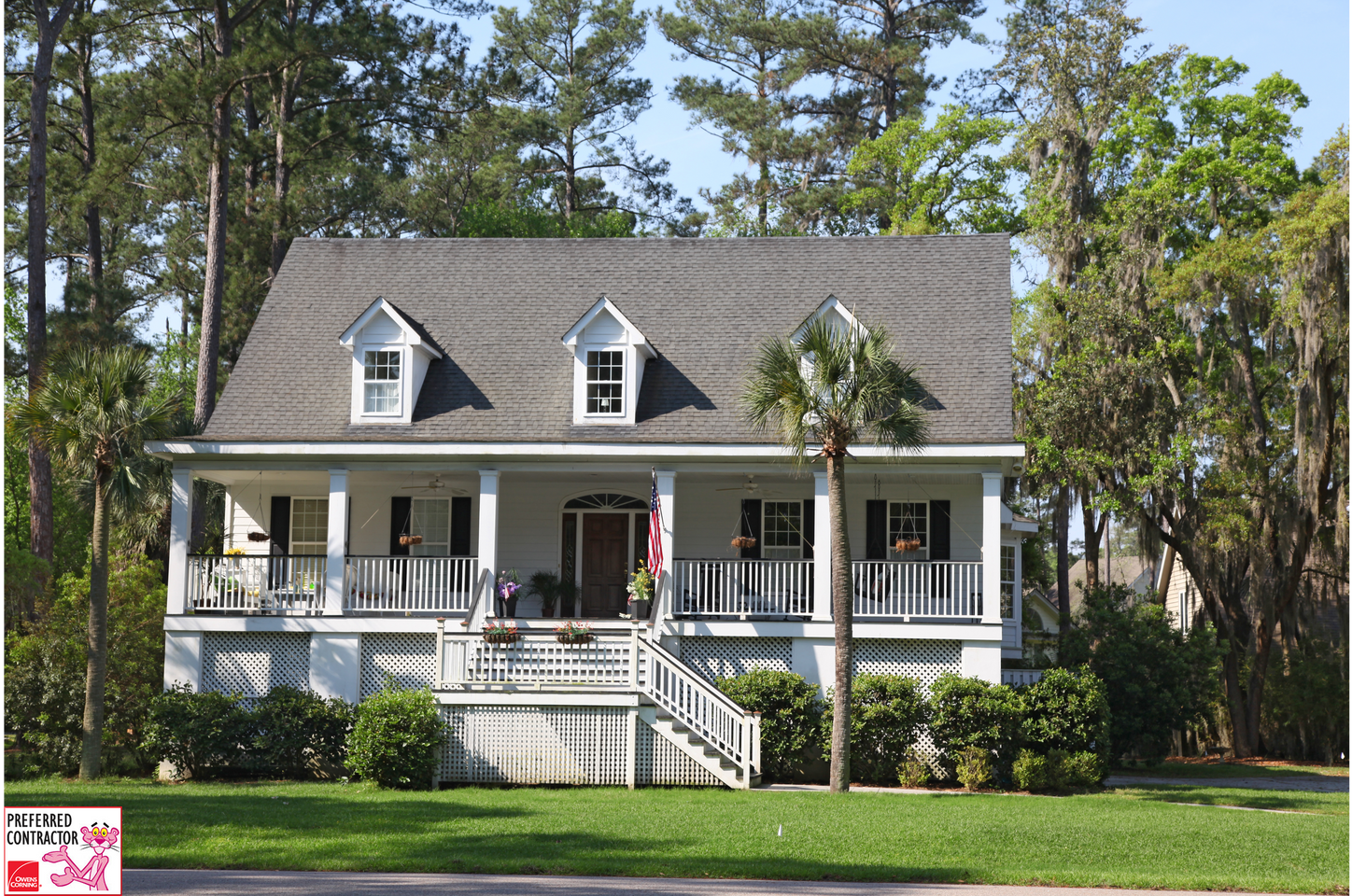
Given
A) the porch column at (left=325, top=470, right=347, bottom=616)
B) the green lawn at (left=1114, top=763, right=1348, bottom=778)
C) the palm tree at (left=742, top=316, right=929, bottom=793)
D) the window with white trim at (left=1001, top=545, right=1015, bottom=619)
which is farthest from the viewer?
the window with white trim at (left=1001, top=545, right=1015, bottom=619)

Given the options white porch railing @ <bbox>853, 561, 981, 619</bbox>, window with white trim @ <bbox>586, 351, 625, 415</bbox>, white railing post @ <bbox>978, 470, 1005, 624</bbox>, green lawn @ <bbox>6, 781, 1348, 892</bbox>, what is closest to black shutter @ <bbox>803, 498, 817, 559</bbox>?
white porch railing @ <bbox>853, 561, 981, 619</bbox>

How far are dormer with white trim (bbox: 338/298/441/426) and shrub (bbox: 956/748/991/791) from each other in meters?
10.9

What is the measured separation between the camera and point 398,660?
70.5 ft

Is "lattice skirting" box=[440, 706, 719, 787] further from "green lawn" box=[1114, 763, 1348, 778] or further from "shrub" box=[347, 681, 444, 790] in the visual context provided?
"green lawn" box=[1114, 763, 1348, 778]

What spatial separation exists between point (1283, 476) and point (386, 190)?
2857 centimetres

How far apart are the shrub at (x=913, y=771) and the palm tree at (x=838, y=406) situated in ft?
6.34

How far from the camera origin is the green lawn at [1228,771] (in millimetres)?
24859

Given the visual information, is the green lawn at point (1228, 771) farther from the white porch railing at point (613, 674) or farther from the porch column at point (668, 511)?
the porch column at point (668, 511)

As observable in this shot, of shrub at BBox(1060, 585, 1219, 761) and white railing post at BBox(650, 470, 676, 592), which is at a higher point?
white railing post at BBox(650, 470, 676, 592)

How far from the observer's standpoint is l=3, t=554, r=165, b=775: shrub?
69.3ft

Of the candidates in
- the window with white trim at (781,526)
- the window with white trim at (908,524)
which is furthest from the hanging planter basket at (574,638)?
the window with white trim at (908,524)

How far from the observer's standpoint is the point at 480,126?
1510 inches

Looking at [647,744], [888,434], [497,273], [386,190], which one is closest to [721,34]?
[386,190]

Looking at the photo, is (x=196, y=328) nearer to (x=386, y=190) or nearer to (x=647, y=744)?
(x=386, y=190)
